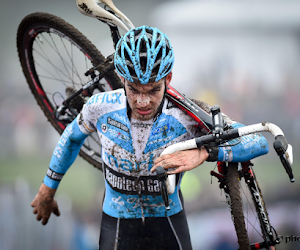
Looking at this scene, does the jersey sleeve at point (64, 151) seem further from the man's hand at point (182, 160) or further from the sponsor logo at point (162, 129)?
the man's hand at point (182, 160)

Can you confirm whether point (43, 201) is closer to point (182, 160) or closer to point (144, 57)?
point (182, 160)

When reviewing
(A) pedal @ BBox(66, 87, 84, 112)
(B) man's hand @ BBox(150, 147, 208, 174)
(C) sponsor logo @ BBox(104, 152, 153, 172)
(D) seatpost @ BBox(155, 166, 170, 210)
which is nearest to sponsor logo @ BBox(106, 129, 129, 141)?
(C) sponsor logo @ BBox(104, 152, 153, 172)

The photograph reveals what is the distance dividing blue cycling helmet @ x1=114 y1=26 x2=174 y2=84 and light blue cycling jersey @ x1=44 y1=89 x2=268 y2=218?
26cm

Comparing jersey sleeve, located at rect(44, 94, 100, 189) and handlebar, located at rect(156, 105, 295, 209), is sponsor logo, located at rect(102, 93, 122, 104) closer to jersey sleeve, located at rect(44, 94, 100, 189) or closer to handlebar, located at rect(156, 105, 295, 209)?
jersey sleeve, located at rect(44, 94, 100, 189)

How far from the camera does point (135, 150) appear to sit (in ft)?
5.77

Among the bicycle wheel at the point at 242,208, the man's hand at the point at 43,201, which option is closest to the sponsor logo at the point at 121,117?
the bicycle wheel at the point at 242,208

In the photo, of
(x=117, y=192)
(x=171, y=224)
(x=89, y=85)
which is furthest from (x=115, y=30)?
(x=171, y=224)

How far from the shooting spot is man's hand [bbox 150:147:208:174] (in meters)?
1.45

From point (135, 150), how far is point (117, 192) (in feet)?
1.04

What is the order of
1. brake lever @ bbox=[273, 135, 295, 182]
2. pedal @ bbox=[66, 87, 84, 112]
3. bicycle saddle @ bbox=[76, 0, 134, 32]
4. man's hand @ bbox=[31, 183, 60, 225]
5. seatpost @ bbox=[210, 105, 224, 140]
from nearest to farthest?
brake lever @ bbox=[273, 135, 295, 182], seatpost @ bbox=[210, 105, 224, 140], man's hand @ bbox=[31, 183, 60, 225], bicycle saddle @ bbox=[76, 0, 134, 32], pedal @ bbox=[66, 87, 84, 112]

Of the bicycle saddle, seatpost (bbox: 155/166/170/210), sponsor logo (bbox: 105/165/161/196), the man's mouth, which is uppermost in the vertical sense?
the bicycle saddle

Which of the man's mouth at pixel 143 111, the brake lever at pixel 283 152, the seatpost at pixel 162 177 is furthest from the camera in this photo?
the man's mouth at pixel 143 111

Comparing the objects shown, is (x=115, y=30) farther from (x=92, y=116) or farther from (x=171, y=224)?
(x=171, y=224)

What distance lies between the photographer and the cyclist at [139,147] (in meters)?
1.53
